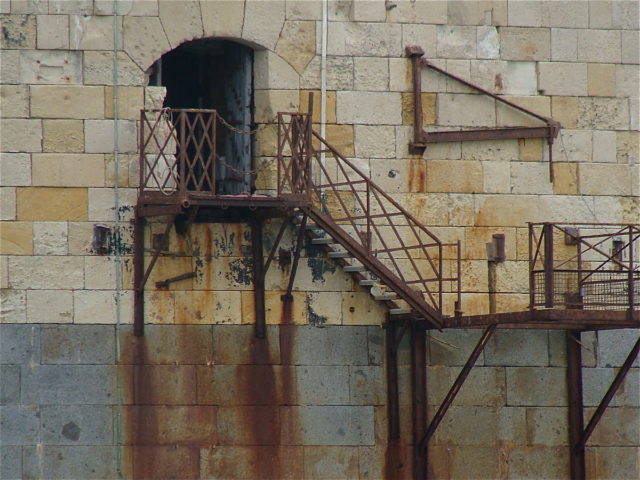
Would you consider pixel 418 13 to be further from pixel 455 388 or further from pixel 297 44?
pixel 455 388

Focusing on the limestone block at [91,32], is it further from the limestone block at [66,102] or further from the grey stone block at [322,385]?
the grey stone block at [322,385]

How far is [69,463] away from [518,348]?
484 centimetres

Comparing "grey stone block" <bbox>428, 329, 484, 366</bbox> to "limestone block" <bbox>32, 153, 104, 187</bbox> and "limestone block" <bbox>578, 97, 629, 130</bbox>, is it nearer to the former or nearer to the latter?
"limestone block" <bbox>578, 97, 629, 130</bbox>

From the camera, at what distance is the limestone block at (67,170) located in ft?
52.1

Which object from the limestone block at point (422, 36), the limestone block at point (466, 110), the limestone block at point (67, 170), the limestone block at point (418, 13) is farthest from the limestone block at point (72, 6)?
the limestone block at point (466, 110)

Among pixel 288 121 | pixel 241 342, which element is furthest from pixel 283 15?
pixel 241 342

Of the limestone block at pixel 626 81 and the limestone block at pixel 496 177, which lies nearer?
the limestone block at pixel 496 177

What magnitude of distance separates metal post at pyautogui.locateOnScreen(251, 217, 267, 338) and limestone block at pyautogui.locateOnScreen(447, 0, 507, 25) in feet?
10.1

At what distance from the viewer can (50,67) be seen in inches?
627

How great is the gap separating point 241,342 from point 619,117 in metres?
4.79

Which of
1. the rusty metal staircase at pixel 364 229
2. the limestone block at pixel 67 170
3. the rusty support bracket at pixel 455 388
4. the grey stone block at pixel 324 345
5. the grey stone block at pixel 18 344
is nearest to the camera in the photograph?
the rusty metal staircase at pixel 364 229

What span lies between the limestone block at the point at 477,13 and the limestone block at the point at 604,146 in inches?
63.0

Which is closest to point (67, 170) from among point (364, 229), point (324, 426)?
point (364, 229)

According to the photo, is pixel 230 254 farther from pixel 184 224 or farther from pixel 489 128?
pixel 489 128
